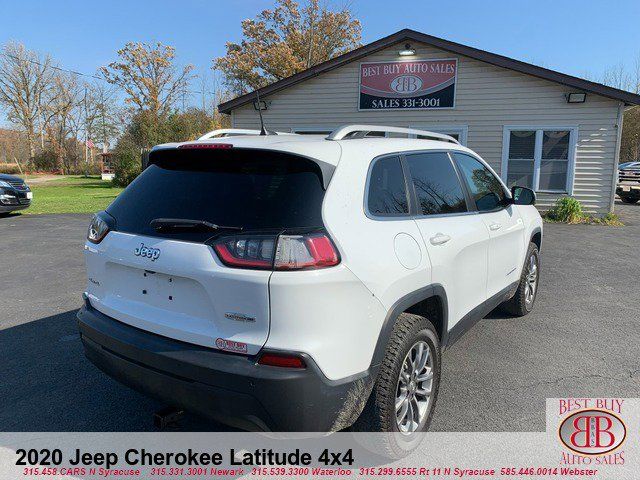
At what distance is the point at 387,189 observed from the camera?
2.63m

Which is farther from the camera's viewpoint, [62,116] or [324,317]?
[62,116]

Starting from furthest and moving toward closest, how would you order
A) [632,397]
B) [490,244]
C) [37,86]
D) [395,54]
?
[37,86] < [395,54] < [490,244] < [632,397]

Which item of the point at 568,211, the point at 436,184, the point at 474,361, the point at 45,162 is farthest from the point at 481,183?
the point at 45,162

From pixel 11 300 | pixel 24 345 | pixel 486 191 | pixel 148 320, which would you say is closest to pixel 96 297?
pixel 148 320

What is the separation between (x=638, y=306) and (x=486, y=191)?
2890 millimetres

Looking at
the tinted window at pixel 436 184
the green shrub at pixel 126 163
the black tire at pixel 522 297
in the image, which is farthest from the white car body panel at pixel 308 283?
the green shrub at pixel 126 163

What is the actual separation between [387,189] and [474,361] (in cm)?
196

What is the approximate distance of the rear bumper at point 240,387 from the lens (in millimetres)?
2004

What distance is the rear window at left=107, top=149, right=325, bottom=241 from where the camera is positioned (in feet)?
7.09

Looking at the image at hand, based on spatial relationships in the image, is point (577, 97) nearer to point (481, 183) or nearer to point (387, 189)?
point (481, 183)

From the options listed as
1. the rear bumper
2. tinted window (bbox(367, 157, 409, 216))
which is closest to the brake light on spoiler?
tinted window (bbox(367, 157, 409, 216))

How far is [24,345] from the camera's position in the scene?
13.3 ft

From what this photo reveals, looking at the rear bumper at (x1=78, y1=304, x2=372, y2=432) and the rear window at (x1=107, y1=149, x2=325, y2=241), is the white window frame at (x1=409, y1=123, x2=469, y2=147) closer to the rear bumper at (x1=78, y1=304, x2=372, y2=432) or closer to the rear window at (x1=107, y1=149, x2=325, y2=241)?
the rear window at (x1=107, y1=149, x2=325, y2=241)

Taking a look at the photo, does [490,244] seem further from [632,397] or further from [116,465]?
[116,465]
